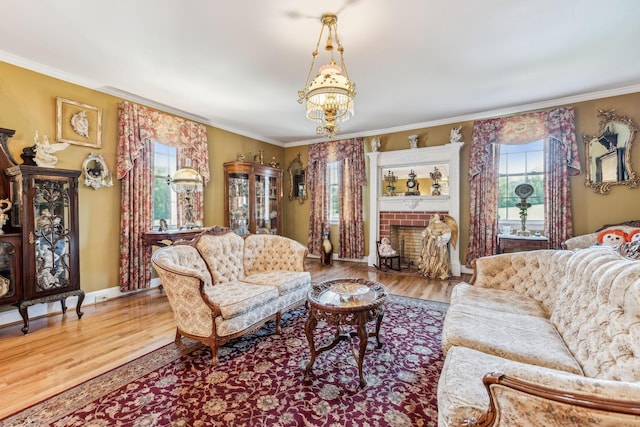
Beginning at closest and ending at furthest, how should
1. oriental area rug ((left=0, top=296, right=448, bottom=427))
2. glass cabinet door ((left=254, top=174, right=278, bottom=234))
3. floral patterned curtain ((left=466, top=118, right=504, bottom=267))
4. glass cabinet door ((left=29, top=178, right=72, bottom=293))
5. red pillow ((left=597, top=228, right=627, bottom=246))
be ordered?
oriental area rug ((left=0, top=296, right=448, bottom=427)) < glass cabinet door ((left=29, top=178, right=72, bottom=293)) < red pillow ((left=597, top=228, right=627, bottom=246)) < floral patterned curtain ((left=466, top=118, right=504, bottom=267)) < glass cabinet door ((left=254, top=174, right=278, bottom=234))

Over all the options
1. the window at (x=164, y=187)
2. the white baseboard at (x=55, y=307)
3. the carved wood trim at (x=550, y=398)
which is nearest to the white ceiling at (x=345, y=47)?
the window at (x=164, y=187)

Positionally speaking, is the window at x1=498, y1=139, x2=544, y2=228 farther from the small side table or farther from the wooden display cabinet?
the wooden display cabinet

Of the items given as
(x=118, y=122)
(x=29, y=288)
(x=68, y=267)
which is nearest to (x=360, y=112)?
(x=118, y=122)

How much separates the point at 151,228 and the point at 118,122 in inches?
60.8

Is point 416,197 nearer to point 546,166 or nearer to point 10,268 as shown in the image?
point 546,166

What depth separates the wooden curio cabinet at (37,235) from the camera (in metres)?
2.76

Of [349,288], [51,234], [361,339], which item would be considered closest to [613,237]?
[349,288]

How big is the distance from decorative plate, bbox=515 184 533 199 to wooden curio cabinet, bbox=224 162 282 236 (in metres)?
4.52

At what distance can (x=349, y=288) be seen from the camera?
2479 mm

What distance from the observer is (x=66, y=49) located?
2.83 meters

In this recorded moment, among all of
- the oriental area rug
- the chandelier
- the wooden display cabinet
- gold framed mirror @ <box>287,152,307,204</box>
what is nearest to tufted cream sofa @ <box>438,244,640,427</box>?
the oriental area rug

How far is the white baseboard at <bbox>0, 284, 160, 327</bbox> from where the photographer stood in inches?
117

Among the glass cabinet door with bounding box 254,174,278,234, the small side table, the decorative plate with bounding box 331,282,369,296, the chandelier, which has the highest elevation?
the chandelier

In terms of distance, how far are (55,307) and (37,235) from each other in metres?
0.99
